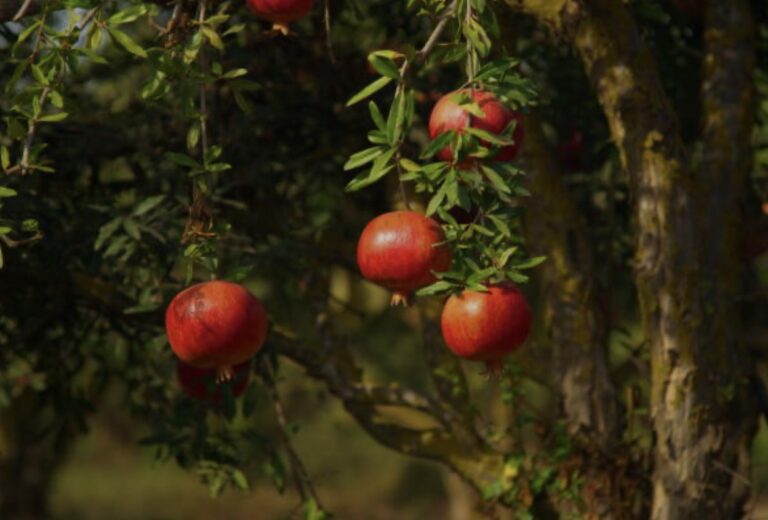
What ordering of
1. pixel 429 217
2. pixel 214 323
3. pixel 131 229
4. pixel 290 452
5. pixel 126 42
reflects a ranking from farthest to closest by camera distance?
pixel 290 452
pixel 131 229
pixel 126 42
pixel 214 323
pixel 429 217

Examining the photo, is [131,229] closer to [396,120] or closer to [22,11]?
[22,11]

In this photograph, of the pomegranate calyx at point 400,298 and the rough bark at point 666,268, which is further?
the rough bark at point 666,268

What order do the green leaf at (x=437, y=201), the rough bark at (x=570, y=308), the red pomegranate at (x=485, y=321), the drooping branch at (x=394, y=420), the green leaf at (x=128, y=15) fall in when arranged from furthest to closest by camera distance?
the drooping branch at (x=394, y=420) → the rough bark at (x=570, y=308) → the green leaf at (x=128, y=15) → the red pomegranate at (x=485, y=321) → the green leaf at (x=437, y=201)

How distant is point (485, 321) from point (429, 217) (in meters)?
0.26

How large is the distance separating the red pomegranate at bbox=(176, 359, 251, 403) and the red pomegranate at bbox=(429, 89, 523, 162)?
147 centimetres

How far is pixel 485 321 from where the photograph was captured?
2.94 meters

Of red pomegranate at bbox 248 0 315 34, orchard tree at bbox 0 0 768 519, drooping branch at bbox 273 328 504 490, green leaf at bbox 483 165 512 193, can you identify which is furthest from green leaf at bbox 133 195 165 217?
green leaf at bbox 483 165 512 193

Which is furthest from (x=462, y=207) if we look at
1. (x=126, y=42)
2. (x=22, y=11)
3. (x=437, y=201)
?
(x=22, y=11)

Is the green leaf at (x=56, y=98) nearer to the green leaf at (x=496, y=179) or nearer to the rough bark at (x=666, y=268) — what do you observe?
the green leaf at (x=496, y=179)

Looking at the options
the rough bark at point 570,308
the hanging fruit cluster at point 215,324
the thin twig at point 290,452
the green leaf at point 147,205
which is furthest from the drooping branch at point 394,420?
the hanging fruit cluster at point 215,324

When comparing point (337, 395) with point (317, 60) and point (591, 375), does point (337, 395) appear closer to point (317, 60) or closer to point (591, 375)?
point (591, 375)

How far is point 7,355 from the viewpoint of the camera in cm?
495

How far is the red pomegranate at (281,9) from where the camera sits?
3287mm

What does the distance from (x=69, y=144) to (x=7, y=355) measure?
2.66 feet
